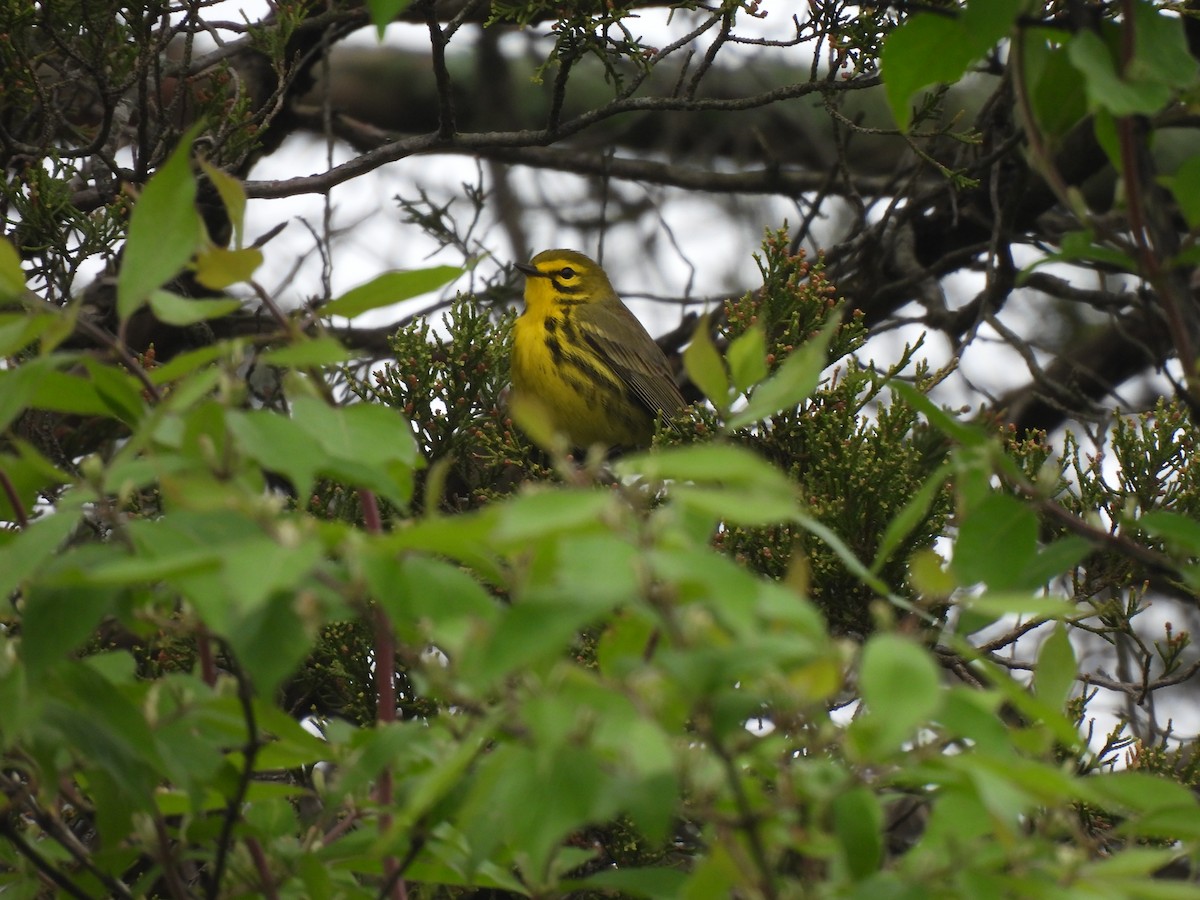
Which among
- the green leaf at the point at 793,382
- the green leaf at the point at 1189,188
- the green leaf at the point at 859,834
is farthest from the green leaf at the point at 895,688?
the green leaf at the point at 1189,188

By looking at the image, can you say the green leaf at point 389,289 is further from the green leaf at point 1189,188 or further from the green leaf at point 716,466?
the green leaf at point 1189,188

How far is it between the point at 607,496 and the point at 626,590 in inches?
4.3

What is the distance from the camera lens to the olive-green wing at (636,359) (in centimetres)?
613

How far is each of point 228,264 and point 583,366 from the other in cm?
488

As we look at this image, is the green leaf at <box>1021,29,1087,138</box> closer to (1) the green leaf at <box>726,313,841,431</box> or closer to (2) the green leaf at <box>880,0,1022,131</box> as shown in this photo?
(2) the green leaf at <box>880,0,1022,131</box>

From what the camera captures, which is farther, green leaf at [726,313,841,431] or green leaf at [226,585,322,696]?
green leaf at [726,313,841,431]

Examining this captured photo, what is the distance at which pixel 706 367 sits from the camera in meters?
1.45

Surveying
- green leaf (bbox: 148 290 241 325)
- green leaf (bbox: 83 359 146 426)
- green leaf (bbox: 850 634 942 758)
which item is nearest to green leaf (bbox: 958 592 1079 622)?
green leaf (bbox: 850 634 942 758)

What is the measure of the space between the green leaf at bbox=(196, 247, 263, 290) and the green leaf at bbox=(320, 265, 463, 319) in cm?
9

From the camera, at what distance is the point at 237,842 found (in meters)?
1.77

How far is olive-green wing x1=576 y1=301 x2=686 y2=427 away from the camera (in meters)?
6.13

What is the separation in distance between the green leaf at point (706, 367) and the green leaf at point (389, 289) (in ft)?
0.86

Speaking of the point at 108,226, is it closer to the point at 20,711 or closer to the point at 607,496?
the point at 20,711

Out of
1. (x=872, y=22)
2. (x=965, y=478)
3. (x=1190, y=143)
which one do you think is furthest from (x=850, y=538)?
(x=1190, y=143)
